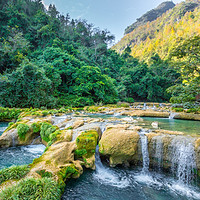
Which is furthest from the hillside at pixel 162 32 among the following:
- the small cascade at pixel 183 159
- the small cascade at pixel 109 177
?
the small cascade at pixel 109 177

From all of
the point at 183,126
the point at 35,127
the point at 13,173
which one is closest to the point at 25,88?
the point at 35,127

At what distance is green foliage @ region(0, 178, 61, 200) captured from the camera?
245 centimetres

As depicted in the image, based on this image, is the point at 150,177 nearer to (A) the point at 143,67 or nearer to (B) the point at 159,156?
(B) the point at 159,156

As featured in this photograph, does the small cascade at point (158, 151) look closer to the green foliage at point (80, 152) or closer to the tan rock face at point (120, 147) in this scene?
the tan rock face at point (120, 147)

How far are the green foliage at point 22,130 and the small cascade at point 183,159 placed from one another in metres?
6.94

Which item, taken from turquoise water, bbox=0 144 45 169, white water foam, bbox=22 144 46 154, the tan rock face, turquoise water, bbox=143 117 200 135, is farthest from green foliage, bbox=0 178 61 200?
turquoise water, bbox=143 117 200 135

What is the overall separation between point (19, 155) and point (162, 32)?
295 ft

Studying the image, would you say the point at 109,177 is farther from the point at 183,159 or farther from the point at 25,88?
the point at 25,88

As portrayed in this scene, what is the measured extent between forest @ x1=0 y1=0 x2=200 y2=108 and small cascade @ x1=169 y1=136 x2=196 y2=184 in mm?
3681

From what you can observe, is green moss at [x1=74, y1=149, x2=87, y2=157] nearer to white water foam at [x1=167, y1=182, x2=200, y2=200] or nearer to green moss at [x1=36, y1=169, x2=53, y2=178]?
green moss at [x1=36, y1=169, x2=53, y2=178]

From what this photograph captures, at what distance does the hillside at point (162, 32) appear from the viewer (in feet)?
190

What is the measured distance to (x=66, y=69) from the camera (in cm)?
2206

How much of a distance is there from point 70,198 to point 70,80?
21060mm

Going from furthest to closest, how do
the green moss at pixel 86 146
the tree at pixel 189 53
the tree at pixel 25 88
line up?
the tree at pixel 25 88 < the tree at pixel 189 53 < the green moss at pixel 86 146
